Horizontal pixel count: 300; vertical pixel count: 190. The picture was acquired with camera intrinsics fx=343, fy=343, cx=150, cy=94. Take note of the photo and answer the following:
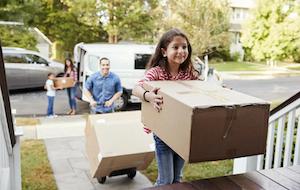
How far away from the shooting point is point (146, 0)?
12.4 meters

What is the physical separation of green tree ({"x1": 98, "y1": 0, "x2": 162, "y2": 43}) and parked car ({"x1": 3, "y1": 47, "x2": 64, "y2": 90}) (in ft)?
11.0

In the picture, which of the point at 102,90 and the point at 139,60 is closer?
the point at 102,90

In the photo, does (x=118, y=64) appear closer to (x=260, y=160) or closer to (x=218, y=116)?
(x=260, y=160)

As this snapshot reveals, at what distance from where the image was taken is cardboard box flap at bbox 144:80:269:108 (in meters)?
1.21

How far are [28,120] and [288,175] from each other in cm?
519

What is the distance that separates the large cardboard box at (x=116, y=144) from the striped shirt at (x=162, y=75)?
43.9 inches

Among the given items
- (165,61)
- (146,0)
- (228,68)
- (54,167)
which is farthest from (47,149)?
(228,68)

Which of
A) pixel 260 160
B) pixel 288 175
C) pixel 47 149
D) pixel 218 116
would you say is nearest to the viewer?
pixel 218 116

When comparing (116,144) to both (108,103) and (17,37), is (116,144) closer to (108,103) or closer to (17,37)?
(108,103)

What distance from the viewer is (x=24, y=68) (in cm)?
899

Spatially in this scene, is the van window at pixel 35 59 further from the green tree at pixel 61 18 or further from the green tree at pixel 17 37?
the green tree at pixel 17 37

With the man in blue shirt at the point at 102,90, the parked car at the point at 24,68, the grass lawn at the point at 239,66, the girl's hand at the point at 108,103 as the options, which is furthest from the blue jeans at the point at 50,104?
A: the grass lawn at the point at 239,66

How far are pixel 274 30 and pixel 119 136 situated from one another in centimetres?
1177

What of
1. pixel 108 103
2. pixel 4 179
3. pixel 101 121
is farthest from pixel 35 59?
pixel 4 179
